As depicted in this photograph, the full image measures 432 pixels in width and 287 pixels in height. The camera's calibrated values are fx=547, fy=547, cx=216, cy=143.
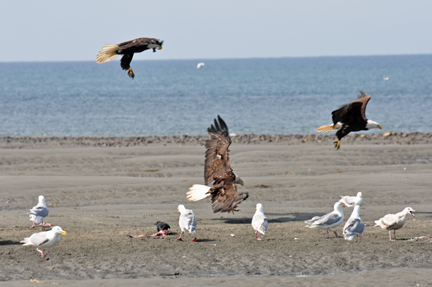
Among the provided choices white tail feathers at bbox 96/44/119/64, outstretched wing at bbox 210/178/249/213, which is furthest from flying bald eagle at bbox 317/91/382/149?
white tail feathers at bbox 96/44/119/64

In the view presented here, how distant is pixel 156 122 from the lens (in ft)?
118

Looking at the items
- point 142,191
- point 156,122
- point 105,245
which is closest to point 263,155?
point 142,191

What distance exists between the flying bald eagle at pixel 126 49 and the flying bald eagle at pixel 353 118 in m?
3.98

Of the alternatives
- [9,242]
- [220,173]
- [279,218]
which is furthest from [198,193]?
[9,242]

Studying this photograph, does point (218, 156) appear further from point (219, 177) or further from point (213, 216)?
point (213, 216)

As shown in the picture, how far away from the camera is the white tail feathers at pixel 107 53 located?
7.70 metres

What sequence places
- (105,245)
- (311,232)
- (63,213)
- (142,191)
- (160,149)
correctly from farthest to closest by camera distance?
(160,149) < (142,191) < (63,213) < (311,232) < (105,245)

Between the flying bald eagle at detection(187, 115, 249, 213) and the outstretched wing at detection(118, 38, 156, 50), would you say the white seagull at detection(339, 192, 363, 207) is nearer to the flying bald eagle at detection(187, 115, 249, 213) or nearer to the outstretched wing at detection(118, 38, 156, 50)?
the flying bald eagle at detection(187, 115, 249, 213)

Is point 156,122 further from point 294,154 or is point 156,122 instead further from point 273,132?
point 294,154

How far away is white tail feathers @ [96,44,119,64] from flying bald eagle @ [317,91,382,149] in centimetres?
421

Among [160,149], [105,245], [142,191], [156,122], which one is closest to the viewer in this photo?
[105,245]

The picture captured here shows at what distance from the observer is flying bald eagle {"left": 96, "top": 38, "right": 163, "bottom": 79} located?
7379mm

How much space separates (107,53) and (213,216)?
4.91 m

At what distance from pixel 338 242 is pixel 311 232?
79 cm
